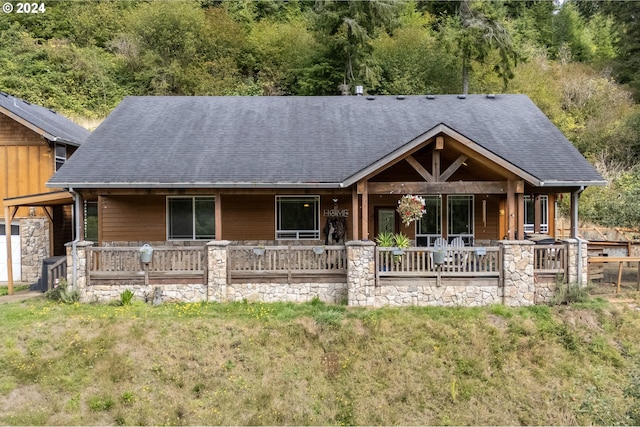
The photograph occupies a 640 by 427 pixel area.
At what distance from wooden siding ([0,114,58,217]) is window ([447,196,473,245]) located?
12745mm

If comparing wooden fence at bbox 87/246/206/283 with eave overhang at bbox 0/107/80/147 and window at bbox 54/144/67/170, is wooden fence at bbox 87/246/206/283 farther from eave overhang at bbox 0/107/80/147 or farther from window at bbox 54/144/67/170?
window at bbox 54/144/67/170

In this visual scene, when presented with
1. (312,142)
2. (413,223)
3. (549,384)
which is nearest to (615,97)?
(413,223)

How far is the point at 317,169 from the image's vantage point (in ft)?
36.0

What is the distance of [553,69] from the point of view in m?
26.1

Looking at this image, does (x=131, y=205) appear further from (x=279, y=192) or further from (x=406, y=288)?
(x=406, y=288)

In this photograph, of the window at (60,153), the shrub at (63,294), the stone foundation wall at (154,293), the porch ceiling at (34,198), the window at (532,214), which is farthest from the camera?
the window at (532,214)

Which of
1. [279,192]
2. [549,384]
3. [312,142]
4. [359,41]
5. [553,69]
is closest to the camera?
[549,384]

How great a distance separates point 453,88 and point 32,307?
22184mm

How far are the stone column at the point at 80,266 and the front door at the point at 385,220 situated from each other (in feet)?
25.9

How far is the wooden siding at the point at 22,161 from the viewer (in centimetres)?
1342

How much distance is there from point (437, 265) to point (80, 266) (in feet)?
27.9

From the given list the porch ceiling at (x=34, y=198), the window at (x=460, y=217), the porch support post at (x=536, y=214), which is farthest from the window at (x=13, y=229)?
the porch support post at (x=536, y=214)

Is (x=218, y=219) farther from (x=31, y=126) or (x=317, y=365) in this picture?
(x=31, y=126)
